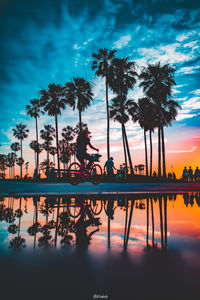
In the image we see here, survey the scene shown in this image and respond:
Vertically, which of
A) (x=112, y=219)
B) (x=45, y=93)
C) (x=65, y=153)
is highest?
(x=45, y=93)

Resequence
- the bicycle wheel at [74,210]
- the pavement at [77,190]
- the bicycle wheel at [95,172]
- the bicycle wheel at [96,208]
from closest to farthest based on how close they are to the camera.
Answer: the bicycle wheel at [74,210], the bicycle wheel at [96,208], the pavement at [77,190], the bicycle wheel at [95,172]

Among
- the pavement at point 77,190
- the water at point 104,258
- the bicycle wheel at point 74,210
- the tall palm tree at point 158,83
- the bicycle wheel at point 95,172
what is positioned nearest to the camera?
the water at point 104,258

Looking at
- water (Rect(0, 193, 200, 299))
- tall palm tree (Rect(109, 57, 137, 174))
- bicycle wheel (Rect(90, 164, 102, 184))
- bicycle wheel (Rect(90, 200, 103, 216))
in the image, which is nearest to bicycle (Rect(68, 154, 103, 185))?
bicycle wheel (Rect(90, 164, 102, 184))

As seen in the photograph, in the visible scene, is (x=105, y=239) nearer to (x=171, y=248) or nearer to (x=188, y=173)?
(x=171, y=248)

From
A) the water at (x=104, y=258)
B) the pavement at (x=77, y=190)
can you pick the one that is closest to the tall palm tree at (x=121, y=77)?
the pavement at (x=77, y=190)

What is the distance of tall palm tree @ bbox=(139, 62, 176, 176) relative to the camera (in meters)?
35.8

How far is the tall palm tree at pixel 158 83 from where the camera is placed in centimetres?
3578

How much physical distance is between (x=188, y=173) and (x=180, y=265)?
1290 inches

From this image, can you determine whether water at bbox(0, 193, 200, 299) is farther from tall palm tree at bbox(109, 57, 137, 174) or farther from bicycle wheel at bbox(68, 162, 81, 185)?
tall palm tree at bbox(109, 57, 137, 174)

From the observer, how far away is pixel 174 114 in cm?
4016

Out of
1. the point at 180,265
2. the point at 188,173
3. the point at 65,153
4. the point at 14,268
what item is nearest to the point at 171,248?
the point at 180,265

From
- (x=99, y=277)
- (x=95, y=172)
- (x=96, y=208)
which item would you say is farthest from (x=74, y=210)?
(x=95, y=172)

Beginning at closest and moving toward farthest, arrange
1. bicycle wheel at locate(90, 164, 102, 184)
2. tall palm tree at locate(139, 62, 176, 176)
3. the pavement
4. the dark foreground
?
the dark foreground
the pavement
bicycle wheel at locate(90, 164, 102, 184)
tall palm tree at locate(139, 62, 176, 176)

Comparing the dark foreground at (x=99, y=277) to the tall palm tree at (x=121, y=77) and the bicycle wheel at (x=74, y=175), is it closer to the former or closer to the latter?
the bicycle wheel at (x=74, y=175)
